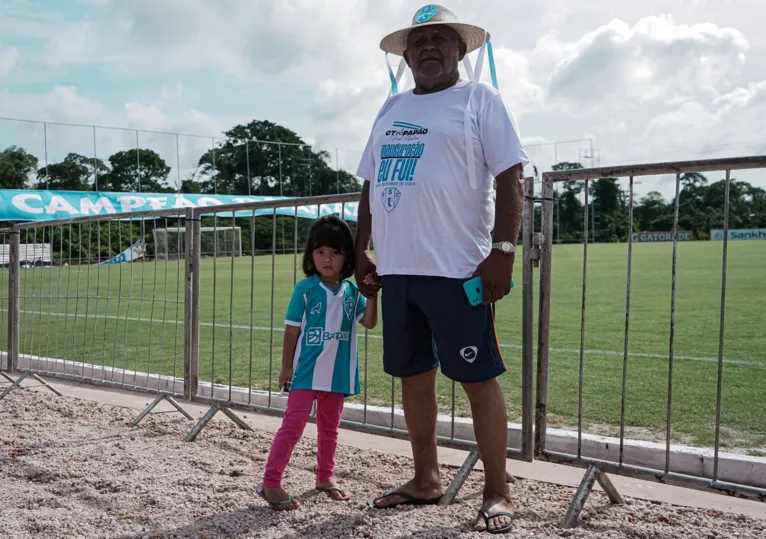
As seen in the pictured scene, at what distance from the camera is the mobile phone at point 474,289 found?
3.18m

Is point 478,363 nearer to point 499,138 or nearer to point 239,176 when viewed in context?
point 499,138

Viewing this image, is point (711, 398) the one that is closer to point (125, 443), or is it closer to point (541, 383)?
point (541, 383)

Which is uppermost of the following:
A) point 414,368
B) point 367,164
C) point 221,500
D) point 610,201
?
point 610,201

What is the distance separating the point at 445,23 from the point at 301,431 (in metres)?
2.08

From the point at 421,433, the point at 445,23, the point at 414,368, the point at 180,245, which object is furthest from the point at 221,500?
the point at 180,245

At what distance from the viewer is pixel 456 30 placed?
3453 mm

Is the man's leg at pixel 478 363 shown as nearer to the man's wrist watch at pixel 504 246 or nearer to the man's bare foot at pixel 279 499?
the man's wrist watch at pixel 504 246

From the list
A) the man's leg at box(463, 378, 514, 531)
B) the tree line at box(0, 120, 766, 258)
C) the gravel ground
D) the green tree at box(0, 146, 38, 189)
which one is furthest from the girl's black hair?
the green tree at box(0, 146, 38, 189)

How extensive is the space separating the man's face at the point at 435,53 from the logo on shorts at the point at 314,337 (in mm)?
1324

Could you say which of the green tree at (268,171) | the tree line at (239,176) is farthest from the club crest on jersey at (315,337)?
the green tree at (268,171)

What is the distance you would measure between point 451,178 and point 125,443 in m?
2.99

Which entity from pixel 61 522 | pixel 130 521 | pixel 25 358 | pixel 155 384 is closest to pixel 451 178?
pixel 130 521

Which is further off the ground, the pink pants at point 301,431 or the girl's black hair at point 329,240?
the girl's black hair at point 329,240

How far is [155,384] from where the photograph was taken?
22.2 feet
